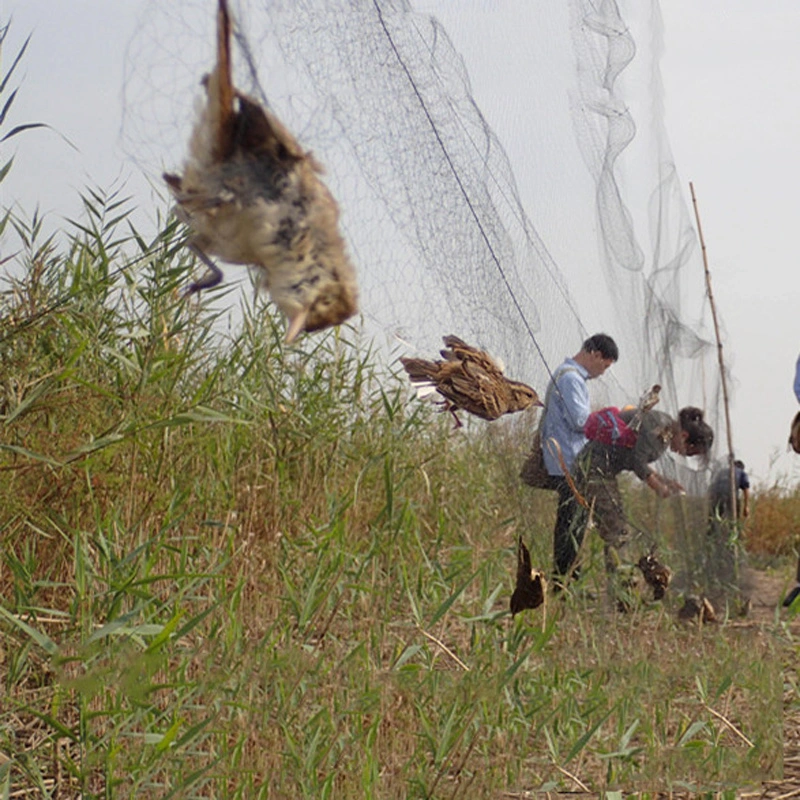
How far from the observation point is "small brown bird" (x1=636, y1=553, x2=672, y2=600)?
2.35m

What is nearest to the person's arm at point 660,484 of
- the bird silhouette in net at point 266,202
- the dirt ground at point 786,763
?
the dirt ground at point 786,763

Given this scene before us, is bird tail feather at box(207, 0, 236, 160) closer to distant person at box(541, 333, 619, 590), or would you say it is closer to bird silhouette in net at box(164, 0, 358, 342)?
bird silhouette in net at box(164, 0, 358, 342)

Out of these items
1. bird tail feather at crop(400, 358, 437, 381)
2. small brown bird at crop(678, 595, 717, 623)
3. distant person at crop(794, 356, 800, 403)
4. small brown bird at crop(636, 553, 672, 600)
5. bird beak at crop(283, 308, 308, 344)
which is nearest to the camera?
bird beak at crop(283, 308, 308, 344)

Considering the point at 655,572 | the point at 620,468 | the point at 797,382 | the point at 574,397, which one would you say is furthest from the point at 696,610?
the point at 797,382

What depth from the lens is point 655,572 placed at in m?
2.35

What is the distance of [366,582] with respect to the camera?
281cm

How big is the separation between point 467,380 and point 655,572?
0.80m

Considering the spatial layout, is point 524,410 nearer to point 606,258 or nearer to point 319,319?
point 606,258

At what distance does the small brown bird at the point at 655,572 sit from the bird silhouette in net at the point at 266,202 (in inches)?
57.3

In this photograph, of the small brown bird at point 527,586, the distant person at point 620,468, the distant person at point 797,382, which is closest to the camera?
the small brown bird at point 527,586

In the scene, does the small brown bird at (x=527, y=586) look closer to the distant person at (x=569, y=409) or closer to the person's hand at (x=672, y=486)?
the distant person at (x=569, y=409)

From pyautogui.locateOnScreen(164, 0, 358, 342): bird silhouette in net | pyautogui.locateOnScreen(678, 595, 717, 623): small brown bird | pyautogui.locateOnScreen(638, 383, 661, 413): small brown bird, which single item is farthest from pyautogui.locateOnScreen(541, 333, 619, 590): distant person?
pyautogui.locateOnScreen(164, 0, 358, 342): bird silhouette in net

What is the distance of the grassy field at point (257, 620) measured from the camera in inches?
86.0

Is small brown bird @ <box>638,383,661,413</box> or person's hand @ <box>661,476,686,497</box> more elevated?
small brown bird @ <box>638,383,661,413</box>
